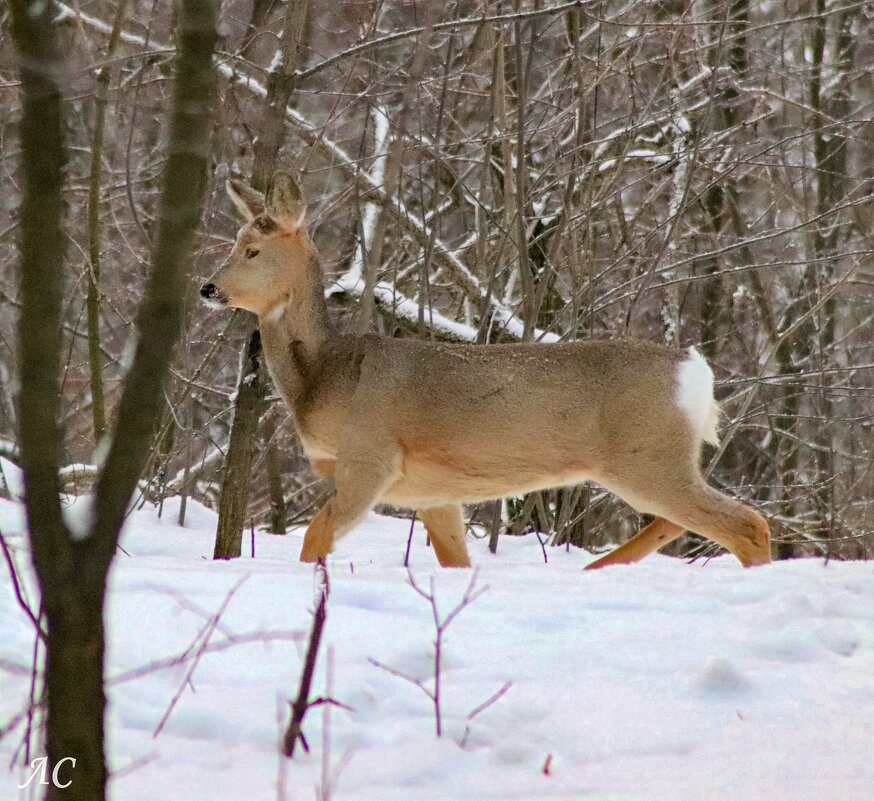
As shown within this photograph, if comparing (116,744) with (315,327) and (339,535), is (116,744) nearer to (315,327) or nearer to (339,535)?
(339,535)

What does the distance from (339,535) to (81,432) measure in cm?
810

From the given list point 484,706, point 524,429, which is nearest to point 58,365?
point 484,706

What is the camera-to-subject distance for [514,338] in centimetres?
921

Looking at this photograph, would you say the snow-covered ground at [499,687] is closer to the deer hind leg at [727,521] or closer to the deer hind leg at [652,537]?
the deer hind leg at [727,521]

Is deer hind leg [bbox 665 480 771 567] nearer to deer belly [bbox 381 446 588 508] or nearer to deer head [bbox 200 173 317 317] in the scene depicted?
deer belly [bbox 381 446 588 508]

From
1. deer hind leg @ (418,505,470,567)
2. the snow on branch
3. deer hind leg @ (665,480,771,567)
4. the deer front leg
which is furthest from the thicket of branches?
deer hind leg @ (418,505,470,567)

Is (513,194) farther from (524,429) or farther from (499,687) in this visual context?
(499,687)

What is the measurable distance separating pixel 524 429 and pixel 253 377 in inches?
71.4

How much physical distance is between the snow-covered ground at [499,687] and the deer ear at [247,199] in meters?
2.75

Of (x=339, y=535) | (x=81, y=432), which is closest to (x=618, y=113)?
(x=81, y=432)

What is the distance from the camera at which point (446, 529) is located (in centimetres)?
670

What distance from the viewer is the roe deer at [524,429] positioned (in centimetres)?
609

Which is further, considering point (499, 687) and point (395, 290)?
point (395, 290)

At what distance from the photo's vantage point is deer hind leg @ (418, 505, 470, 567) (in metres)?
6.63
